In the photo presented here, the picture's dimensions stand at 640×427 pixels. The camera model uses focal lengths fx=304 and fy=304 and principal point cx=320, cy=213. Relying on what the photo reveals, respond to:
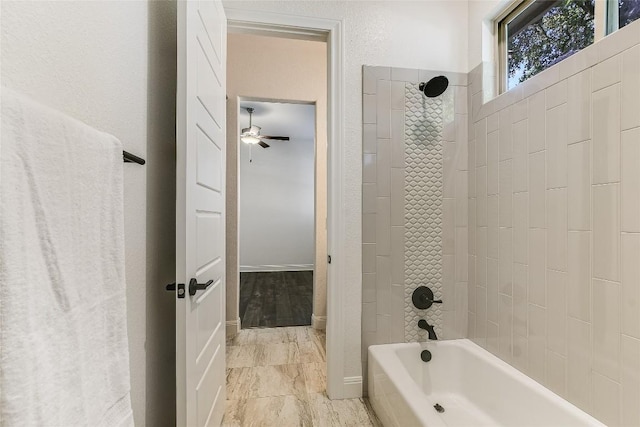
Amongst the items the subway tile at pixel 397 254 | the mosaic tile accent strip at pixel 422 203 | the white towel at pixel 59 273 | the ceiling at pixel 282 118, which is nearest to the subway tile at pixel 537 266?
the mosaic tile accent strip at pixel 422 203

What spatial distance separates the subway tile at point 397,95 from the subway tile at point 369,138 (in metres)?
0.20

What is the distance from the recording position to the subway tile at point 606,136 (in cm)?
Result: 113

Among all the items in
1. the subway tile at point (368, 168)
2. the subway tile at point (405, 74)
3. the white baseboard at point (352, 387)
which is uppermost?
the subway tile at point (405, 74)

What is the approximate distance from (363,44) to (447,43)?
1.91 feet

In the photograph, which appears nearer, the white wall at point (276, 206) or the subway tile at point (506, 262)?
the subway tile at point (506, 262)

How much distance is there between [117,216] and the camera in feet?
2.51

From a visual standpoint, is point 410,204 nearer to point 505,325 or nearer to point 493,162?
point 493,162

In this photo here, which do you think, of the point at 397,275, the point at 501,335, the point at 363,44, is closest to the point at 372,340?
the point at 397,275

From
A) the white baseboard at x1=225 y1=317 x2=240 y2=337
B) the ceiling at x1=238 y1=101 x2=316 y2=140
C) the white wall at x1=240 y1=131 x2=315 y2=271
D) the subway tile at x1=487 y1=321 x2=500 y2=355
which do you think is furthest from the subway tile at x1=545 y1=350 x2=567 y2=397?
the white wall at x1=240 y1=131 x2=315 y2=271

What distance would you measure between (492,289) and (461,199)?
0.59 m

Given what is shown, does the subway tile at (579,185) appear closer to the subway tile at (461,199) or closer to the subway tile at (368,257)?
the subway tile at (461,199)

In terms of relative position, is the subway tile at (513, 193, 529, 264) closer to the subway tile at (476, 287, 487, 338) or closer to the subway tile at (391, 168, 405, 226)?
the subway tile at (476, 287, 487, 338)

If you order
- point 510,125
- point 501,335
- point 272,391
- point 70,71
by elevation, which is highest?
point 510,125

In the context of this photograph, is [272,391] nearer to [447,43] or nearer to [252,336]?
[252,336]
